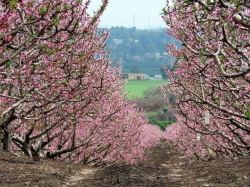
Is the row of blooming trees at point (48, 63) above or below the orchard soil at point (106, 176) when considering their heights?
above

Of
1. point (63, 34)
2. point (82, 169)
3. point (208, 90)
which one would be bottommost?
point (82, 169)

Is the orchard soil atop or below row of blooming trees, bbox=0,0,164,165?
below

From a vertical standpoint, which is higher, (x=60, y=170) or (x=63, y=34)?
(x=63, y=34)

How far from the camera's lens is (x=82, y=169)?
14.7m

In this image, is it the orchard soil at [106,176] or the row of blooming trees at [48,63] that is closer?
the row of blooming trees at [48,63]

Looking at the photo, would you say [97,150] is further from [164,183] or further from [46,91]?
[46,91]

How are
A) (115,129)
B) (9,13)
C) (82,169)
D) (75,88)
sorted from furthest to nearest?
(115,129) → (82,169) → (75,88) → (9,13)

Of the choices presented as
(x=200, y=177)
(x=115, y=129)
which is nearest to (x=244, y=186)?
(x=200, y=177)

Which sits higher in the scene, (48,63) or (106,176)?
(48,63)

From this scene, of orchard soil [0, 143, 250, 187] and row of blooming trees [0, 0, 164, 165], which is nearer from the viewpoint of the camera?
row of blooming trees [0, 0, 164, 165]

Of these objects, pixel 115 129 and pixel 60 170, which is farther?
pixel 115 129

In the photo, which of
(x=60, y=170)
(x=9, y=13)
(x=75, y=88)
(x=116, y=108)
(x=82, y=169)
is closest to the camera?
(x=9, y=13)

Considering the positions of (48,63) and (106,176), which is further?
(106,176)

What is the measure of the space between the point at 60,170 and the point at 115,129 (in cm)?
472
